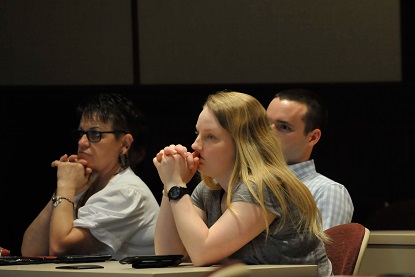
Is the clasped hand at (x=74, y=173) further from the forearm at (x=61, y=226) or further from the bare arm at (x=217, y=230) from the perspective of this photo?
the bare arm at (x=217, y=230)

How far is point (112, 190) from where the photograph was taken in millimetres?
4234

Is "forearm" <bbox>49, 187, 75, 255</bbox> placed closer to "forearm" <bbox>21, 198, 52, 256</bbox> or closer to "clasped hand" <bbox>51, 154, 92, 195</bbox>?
"clasped hand" <bbox>51, 154, 92, 195</bbox>

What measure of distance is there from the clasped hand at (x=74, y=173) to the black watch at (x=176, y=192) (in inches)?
48.6

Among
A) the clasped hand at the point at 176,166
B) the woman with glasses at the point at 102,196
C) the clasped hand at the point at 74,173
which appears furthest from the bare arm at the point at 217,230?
the clasped hand at the point at 74,173

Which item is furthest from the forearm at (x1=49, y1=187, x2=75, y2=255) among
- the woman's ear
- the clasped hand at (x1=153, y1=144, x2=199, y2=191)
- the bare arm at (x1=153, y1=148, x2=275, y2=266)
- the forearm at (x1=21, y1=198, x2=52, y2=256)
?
the bare arm at (x1=153, y1=148, x2=275, y2=266)

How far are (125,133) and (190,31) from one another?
5.95 ft

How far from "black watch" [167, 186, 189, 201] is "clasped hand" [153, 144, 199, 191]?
2 cm

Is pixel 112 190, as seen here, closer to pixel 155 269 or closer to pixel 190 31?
pixel 155 269

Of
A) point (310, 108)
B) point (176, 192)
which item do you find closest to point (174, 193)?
point (176, 192)

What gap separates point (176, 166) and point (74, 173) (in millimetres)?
1219

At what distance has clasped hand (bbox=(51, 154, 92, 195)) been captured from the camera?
4406 mm

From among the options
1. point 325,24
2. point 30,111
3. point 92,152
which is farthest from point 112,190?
point 325,24

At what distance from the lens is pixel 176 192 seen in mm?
3240

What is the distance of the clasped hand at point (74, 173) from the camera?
14.5 feet
